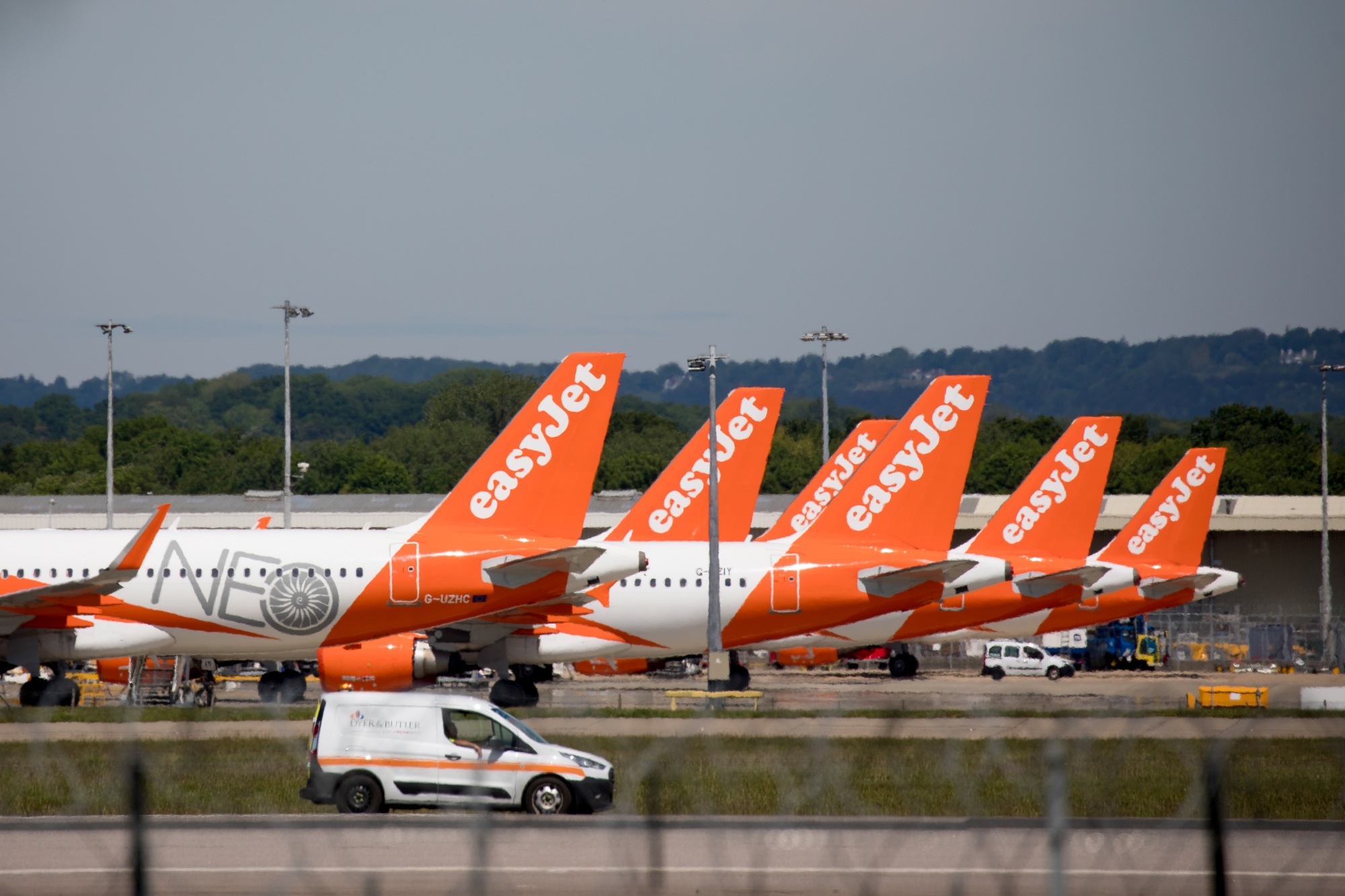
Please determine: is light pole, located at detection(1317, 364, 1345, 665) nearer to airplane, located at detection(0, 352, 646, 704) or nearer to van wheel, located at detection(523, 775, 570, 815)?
airplane, located at detection(0, 352, 646, 704)

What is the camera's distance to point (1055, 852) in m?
12.9

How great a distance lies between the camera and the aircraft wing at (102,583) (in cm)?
3578

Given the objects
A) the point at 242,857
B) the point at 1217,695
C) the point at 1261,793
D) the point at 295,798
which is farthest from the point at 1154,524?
the point at 242,857

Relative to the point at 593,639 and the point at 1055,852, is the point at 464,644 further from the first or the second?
the point at 1055,852

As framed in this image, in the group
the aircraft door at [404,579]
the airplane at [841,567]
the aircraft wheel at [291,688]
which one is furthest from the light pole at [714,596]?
the aircraft wheel at [291,688]

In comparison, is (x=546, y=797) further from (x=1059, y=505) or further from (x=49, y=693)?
(x=1059, y=505)

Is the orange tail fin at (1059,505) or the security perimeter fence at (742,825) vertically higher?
the orange tail fin at (1059,505)

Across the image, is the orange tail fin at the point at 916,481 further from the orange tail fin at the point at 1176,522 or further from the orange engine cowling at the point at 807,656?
the orange tail fin at the point at 1176,522

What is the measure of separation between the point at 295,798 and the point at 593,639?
20973 millimetres

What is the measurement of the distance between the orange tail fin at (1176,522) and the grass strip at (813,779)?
1427 inches

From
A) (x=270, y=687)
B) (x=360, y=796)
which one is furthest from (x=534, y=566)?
(x=360, y=796)

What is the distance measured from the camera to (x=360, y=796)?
67.5 ft

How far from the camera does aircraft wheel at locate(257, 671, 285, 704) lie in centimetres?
4519

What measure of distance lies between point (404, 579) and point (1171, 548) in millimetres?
36217
